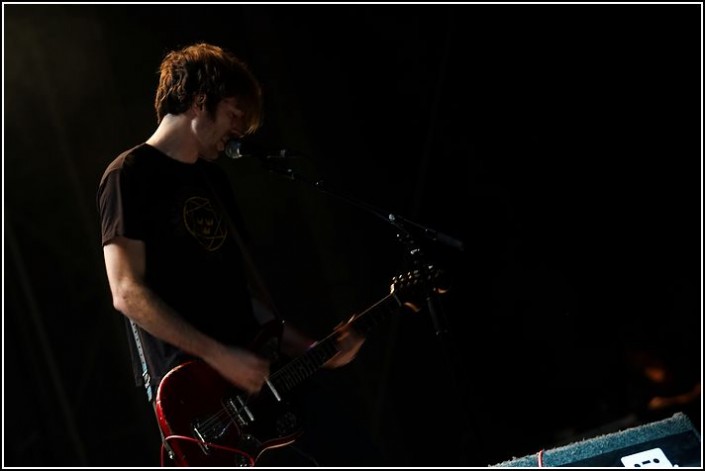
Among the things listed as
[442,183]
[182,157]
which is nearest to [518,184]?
[442,183]

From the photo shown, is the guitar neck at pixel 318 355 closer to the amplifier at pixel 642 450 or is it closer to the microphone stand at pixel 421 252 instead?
the microphone stand at pixel 421 252

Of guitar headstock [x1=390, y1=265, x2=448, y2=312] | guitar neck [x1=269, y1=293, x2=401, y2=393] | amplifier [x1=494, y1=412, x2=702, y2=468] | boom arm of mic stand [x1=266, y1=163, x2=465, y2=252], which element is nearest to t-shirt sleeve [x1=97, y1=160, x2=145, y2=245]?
boom arm of mic stand [x1=266, y1=163, x2=465, y2=252]

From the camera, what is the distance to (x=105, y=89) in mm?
3809

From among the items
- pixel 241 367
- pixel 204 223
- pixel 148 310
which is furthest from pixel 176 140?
pixel 241 367

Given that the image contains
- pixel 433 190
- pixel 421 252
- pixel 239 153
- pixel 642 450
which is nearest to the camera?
pixel 642 450

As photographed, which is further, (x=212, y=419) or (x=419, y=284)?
(x=419, y=284)

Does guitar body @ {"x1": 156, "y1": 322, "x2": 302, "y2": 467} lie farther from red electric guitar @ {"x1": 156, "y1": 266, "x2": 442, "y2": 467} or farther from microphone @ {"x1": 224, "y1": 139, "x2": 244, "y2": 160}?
microphone @ {"x1": 224, "y1": 139, "x2": 244, "y2": 160}

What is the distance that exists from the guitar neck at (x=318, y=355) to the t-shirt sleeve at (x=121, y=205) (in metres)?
0.52

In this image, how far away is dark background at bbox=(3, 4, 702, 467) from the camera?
3.62 meters

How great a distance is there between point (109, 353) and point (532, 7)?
107 inches

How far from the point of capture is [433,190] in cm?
384

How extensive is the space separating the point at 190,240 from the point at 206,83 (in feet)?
1.56

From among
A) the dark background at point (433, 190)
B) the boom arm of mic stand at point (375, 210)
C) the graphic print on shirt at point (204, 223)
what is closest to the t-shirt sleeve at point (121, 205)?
the graphic print on shirt at point (204, 223)

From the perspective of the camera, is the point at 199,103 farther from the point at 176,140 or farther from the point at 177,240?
the point at 177,240
